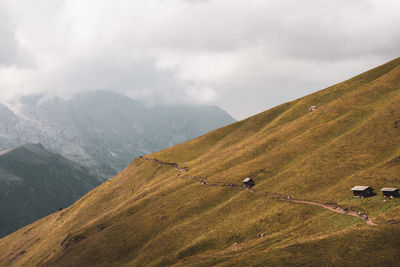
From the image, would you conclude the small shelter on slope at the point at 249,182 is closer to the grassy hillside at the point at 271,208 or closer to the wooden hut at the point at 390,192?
the grassy hillside at the point at 271,208

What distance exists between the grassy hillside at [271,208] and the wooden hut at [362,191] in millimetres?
1837

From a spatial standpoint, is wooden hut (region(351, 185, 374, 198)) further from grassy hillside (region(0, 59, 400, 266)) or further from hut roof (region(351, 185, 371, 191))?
grassy hillside (region(0, 59, 400, 266))

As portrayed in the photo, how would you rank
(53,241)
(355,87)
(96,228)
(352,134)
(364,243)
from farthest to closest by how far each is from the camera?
1. (355,87)
2. (53,241)
3. (96,228)
4. (352,134)
5. (364,243)

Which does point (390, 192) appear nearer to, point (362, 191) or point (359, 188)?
point (362, 191)

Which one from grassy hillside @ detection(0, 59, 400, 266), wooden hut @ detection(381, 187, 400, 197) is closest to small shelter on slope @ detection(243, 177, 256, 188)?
grassy hillside @ detection(0, 59, 400, 266)

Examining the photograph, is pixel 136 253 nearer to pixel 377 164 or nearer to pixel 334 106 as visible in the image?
pixel 377 164

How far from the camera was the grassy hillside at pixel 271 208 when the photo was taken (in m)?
58.7

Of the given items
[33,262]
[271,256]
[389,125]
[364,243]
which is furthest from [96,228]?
[389,125]

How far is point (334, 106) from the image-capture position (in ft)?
474

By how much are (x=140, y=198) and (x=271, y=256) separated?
90.9 m

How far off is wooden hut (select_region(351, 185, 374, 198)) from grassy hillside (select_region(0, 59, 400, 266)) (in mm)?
1837

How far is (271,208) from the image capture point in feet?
274

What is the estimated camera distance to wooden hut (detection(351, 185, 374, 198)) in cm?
7150

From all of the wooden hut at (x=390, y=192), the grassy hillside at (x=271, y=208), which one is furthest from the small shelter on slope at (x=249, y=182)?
the wooden hut at (x=390, y=192)
